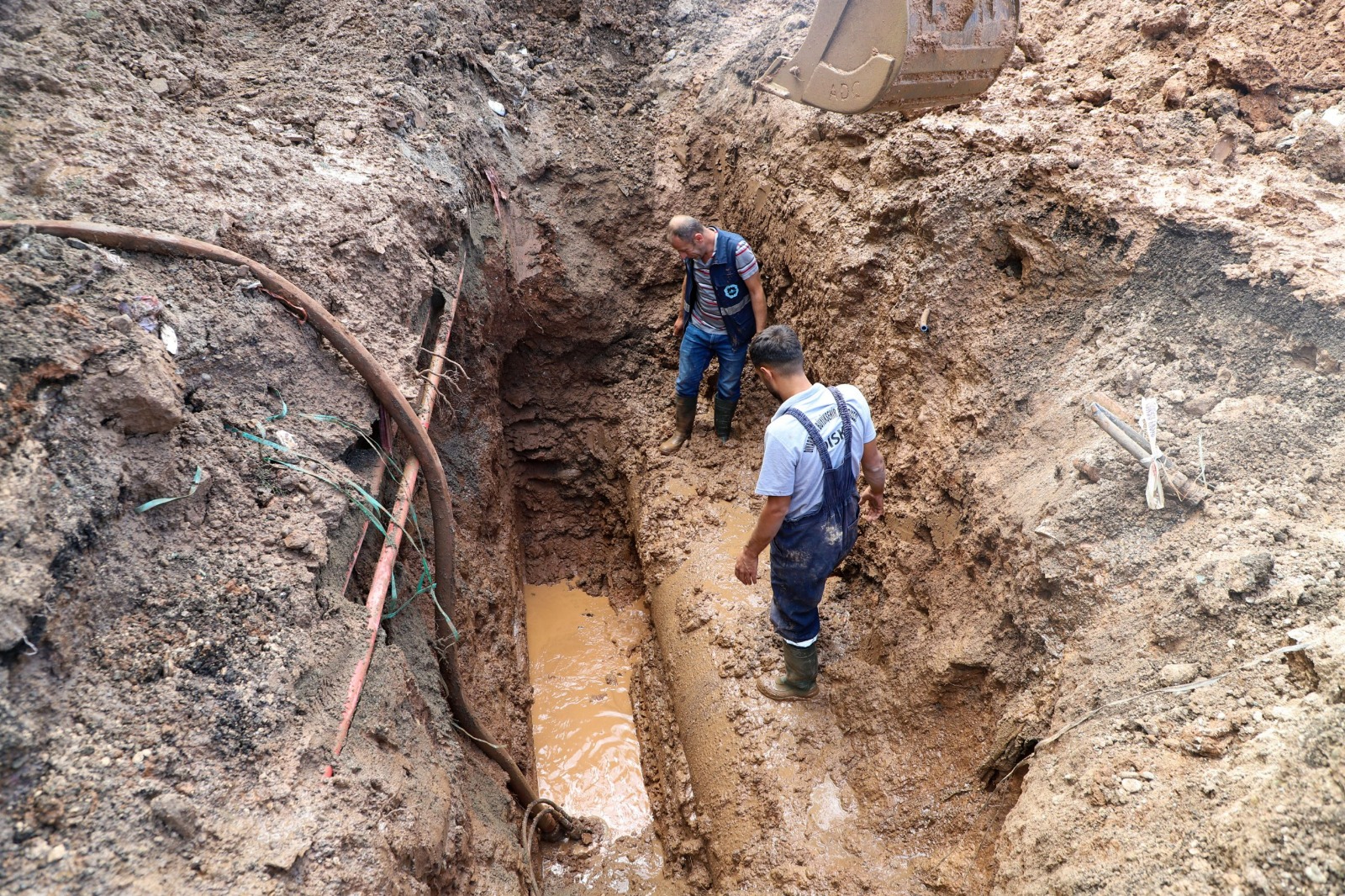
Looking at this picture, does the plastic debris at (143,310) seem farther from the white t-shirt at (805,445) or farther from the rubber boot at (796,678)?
the rubber boot at (796,678)

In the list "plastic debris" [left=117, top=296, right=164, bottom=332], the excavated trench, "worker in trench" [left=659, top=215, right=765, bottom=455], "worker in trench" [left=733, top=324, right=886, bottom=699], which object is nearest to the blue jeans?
"worker in trench" [left=659, top=215, right=765, bottom=455]

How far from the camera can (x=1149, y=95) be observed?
3.10m

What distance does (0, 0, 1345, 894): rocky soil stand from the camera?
5.47 ft

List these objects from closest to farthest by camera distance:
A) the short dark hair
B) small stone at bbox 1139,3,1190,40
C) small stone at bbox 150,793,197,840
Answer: small stone at bbox 150,793,197,840
the short dark hair
small stone at bbox 1139,3,1190,40

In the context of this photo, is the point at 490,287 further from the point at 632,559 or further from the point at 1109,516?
the point at 1109,516

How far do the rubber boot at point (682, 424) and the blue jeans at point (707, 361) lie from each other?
5 cm

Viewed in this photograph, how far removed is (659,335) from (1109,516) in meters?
3.54

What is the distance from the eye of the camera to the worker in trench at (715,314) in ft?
13.0

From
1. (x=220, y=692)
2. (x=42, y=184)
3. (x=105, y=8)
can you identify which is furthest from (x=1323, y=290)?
(x=105, y=8)

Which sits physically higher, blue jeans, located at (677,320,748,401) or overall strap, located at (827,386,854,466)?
overall strap, located at (827,386,854,466)

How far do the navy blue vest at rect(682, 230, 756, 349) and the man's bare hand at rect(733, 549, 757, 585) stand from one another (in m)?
1.82

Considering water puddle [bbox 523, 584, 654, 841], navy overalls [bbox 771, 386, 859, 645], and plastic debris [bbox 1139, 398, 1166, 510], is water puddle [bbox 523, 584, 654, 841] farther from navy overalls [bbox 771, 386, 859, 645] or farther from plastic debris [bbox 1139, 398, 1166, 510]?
plastic debris [bbox 1139, 398, 1166, 510]

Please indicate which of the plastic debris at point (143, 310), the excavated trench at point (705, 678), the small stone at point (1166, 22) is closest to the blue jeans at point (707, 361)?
the excavated trench at point (705, 678)

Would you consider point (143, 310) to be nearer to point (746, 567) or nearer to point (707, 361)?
point (746, 567)
